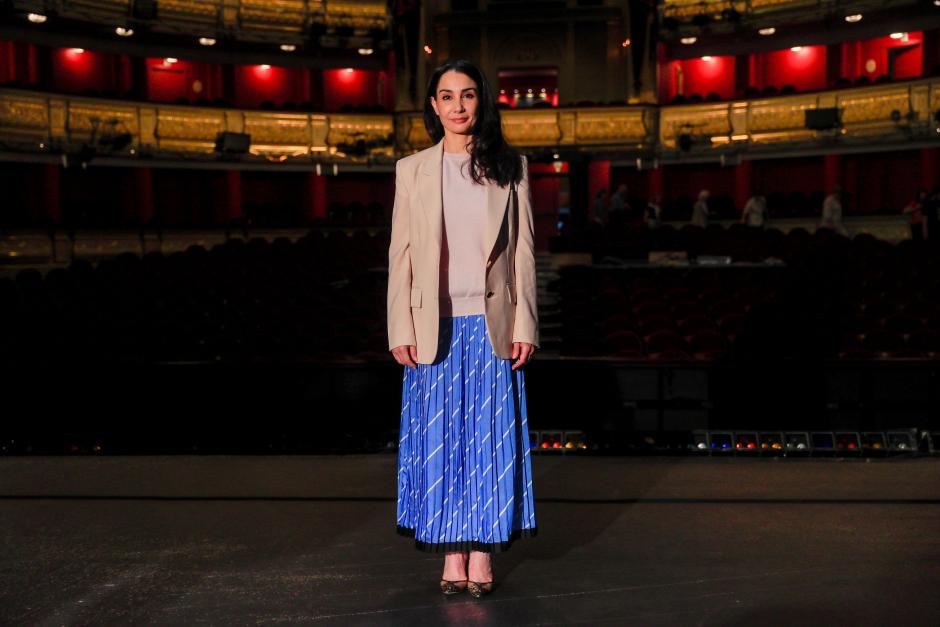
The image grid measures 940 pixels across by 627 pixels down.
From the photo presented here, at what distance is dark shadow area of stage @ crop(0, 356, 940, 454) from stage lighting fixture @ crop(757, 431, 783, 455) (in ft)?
1.17

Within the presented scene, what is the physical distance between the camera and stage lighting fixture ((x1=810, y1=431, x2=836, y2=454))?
4367 mm

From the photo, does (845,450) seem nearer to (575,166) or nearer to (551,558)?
(551,558)

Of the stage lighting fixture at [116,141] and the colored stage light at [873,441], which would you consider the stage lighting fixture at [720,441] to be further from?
the stage lighting fixture at [116,141]

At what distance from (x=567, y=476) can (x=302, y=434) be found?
4.74 ft

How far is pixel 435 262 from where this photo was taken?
2.43m

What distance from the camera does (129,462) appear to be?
4145 millimetres

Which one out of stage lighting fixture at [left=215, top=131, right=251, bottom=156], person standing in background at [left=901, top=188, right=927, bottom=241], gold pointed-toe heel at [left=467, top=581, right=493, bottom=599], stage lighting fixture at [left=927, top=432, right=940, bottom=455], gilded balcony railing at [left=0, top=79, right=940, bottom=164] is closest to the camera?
gold pointed-toe heel at [left=467, top=581, right=493, bottom=599]

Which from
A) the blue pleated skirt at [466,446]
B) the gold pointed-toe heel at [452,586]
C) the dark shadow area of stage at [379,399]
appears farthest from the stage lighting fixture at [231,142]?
the gold pointed-toe heel at [452,586]

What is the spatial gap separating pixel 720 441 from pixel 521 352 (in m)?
2.28

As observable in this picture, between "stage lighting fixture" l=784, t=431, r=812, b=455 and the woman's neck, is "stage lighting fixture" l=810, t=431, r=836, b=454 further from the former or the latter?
the woman's neck

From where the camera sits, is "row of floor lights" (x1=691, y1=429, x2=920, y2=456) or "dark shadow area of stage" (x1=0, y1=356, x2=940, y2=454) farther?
"dark shadow area of stage" (x1=0, y1=356, x2=940, y2=454)

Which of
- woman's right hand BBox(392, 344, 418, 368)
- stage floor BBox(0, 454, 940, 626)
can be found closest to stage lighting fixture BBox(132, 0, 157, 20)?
stage floor BBox(0, 454, 940, 626)

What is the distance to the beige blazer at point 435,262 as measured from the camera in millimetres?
2432

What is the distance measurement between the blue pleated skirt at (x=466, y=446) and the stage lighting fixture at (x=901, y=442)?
2.51 meters
